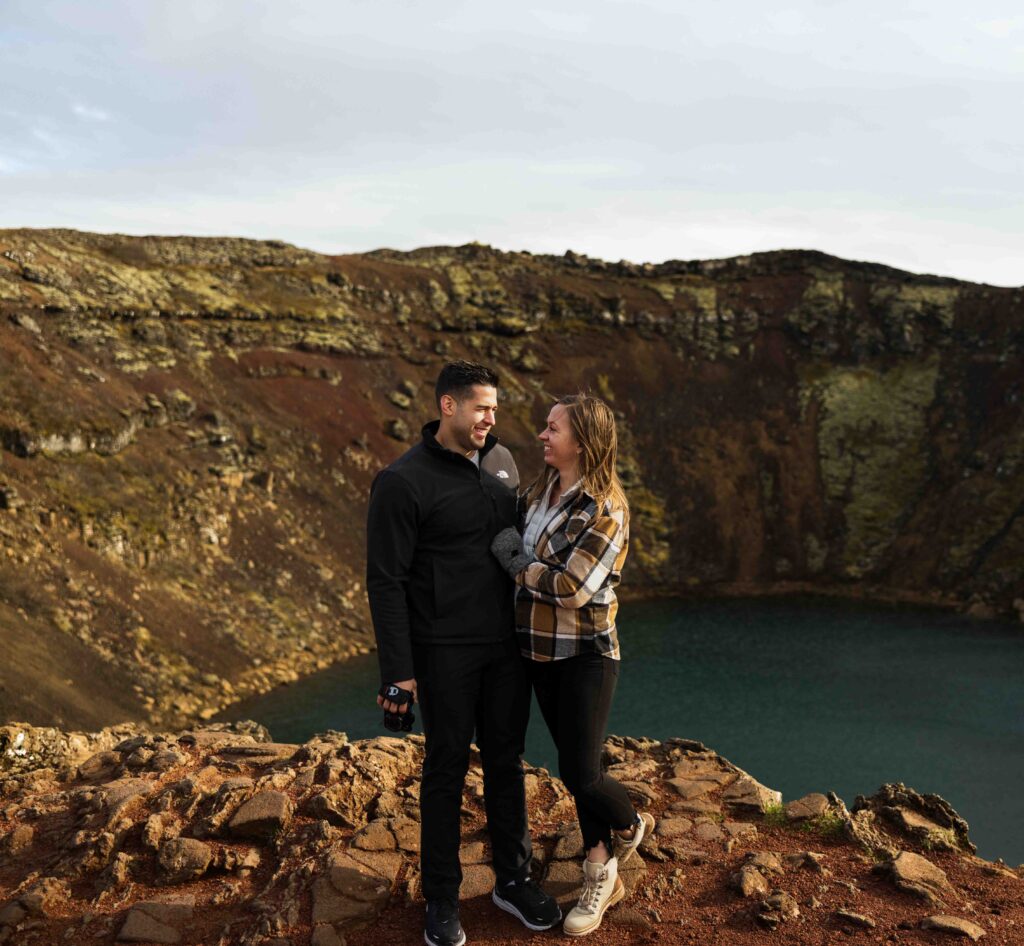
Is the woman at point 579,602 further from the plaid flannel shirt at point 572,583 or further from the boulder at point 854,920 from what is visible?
the boulder at point 854,920

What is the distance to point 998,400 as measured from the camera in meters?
56.2

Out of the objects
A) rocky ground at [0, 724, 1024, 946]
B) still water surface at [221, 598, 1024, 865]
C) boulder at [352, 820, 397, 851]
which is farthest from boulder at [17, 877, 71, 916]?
still water surface at [221, 598, 1024, 865]

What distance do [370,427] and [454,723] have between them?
43266 mm

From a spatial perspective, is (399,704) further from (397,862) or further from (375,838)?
(375,838)

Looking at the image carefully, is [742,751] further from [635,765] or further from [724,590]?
[724,590]

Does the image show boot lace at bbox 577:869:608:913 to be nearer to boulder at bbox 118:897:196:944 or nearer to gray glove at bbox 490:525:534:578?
gray glove at bbox 490:525:534:578

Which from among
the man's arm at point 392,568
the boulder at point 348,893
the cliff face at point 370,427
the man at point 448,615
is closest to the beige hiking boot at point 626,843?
the man at point 448,615

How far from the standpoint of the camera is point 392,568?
7066 millimetres

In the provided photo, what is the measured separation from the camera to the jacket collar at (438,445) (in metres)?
7.34

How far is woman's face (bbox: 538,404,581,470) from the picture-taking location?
7.36 meters

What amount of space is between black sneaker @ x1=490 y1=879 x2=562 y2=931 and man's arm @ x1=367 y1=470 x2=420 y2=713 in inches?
75.0

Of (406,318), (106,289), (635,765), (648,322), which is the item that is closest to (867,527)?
(648,322)

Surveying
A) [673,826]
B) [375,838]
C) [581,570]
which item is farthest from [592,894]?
[581,570]

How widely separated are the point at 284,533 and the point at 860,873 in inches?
1365
